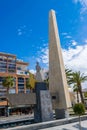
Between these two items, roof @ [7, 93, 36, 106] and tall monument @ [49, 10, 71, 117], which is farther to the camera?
tall monument @ [49, 10, 71, 117]

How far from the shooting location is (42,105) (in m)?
24.4

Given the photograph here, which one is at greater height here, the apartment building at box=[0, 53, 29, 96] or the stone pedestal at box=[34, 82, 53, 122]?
the apartment building at box=[0, 53, 29, 96]

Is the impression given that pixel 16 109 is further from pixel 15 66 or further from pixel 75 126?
pixel 75 126

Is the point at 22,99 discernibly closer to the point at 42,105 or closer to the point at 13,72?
the point at 42,105

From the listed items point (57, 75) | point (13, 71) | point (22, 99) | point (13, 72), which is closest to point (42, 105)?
point (22, 99)

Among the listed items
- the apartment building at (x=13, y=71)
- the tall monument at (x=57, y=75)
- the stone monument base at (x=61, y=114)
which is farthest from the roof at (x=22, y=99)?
the apartment building at (x=13, y=71)

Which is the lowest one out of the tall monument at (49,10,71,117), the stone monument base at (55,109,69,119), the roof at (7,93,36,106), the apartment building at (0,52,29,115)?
the stone monument base at (55,109,69,119)

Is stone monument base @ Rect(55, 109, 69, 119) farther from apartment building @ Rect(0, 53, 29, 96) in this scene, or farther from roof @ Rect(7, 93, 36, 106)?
apartment building @ Rect(0, 53, 29, 96)

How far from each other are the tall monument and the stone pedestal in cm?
254

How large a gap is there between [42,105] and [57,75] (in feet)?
16.8

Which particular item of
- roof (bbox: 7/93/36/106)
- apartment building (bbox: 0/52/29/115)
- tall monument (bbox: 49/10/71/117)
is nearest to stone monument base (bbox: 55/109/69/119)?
tall monument (bbox: 49/10/71/117)

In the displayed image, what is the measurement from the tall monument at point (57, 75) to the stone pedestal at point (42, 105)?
2.54 m

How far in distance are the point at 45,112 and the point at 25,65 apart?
210 ft

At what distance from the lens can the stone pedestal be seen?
24.2 meters
